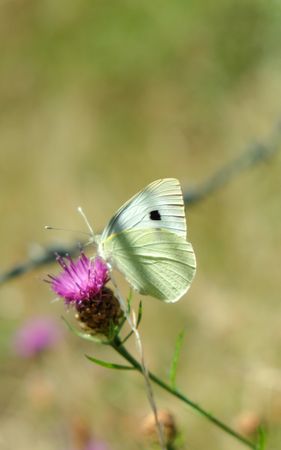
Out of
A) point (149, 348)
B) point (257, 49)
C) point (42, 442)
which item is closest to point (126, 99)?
point (257, 49)

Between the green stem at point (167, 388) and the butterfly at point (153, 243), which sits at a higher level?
the butterfly at point (153, 243)

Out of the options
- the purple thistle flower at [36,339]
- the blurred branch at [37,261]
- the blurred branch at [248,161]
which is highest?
the blurred branch at [37,261]

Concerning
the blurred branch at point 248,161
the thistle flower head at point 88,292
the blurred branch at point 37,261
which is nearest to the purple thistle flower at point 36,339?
the blurred branch at point 248,161

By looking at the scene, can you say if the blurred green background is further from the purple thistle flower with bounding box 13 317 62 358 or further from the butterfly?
the butterfly

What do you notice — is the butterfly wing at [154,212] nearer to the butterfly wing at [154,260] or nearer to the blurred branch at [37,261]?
the butterfly wing at [154,260]

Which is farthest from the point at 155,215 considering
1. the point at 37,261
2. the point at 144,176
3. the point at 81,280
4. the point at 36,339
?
the point at 144,176

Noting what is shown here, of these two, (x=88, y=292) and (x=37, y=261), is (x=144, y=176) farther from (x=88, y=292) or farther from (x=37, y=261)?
(x=88, y=292)

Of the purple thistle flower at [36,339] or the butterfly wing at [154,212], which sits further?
the purple thistle flower at [36,339]

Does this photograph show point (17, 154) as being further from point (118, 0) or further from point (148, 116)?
point (118, 0)

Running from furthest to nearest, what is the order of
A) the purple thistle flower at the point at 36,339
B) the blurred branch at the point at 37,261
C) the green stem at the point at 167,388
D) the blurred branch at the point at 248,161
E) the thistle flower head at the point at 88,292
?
the purple thistle flower at the point at 36,339
the blurred branch at the point at 248,161
the blurred branch at the point at 37,261
the thistle flower head at the point at 88,292
the green stem at the point at 167,388
